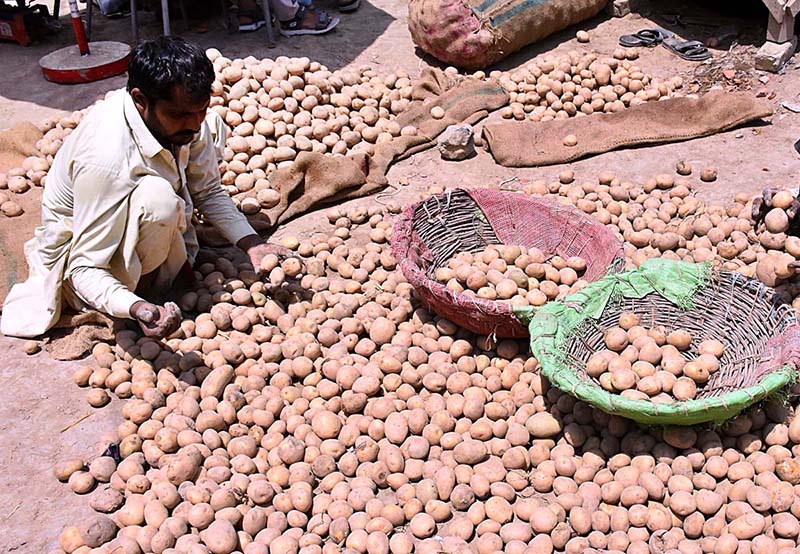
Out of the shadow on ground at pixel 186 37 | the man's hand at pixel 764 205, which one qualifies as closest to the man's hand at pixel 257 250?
the man's hand at pixel 764 205

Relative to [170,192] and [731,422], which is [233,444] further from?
[731,422]

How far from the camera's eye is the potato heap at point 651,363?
221 cm

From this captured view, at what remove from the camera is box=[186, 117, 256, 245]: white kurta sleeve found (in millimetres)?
2967

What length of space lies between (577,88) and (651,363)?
2.70 m

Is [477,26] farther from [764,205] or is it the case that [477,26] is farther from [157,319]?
[157,319]

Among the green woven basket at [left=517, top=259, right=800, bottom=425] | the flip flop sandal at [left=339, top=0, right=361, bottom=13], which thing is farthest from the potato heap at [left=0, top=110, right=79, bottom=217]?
the flip flop sandal at [left=339, top=0, right=361, bottom=13]

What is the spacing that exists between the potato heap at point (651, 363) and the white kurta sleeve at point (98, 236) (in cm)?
157

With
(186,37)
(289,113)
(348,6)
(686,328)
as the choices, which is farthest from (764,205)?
(186,37)

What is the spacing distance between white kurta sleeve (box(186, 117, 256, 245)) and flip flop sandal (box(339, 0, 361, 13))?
152 inches

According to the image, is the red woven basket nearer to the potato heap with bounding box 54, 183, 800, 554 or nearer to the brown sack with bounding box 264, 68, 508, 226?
the potato heap with bounding box 54, 183, 800, 554

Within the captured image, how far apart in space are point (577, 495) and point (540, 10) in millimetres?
3976

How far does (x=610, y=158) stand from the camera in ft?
13.1

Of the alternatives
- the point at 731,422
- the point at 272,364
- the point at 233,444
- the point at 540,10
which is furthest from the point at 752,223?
the point at 540,10

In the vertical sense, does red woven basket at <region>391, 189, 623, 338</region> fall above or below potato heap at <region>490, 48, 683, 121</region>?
above
